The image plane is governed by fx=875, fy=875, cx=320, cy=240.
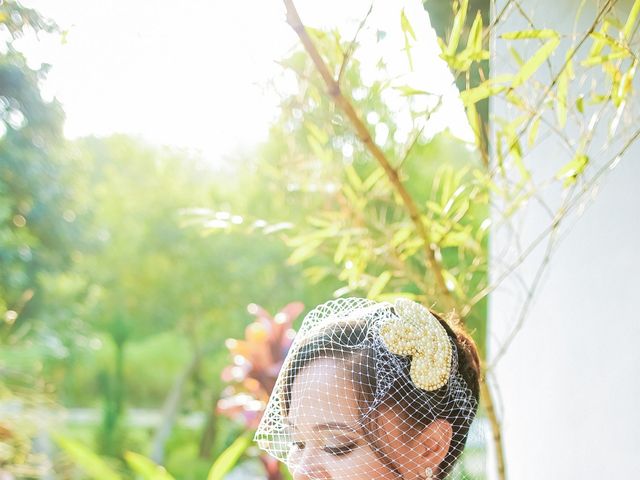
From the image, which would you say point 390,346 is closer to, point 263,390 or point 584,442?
point 584,442

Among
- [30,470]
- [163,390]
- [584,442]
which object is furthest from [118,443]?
[584,442]

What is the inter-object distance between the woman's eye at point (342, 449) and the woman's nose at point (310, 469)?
0.03 meters

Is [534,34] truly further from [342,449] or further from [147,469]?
[147,469]

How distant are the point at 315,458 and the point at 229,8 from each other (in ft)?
3.42

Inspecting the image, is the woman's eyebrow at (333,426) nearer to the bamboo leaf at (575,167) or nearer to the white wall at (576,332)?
the bamboo leaf at (575,167)

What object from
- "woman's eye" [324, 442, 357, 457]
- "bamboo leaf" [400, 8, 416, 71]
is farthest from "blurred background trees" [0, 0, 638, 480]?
"woman's eye" [324, 442, 357, 457]

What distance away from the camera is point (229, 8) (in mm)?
1942

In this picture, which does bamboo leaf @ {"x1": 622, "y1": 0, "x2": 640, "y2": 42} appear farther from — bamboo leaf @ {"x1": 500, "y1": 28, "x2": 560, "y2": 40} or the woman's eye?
the woman's eye

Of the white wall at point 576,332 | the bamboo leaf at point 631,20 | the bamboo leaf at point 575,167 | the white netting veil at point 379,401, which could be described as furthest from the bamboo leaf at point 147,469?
the bamboo leaf at point 631,20

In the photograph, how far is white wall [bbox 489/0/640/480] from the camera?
191 cm

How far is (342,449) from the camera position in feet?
4.53

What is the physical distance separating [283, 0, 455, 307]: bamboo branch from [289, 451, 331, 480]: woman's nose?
547 mm

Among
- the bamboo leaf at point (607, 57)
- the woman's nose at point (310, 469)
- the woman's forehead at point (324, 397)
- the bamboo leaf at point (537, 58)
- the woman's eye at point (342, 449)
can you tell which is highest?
the bamboo leaf at point (607, 57)

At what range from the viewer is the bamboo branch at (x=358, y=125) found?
4.43 ft
